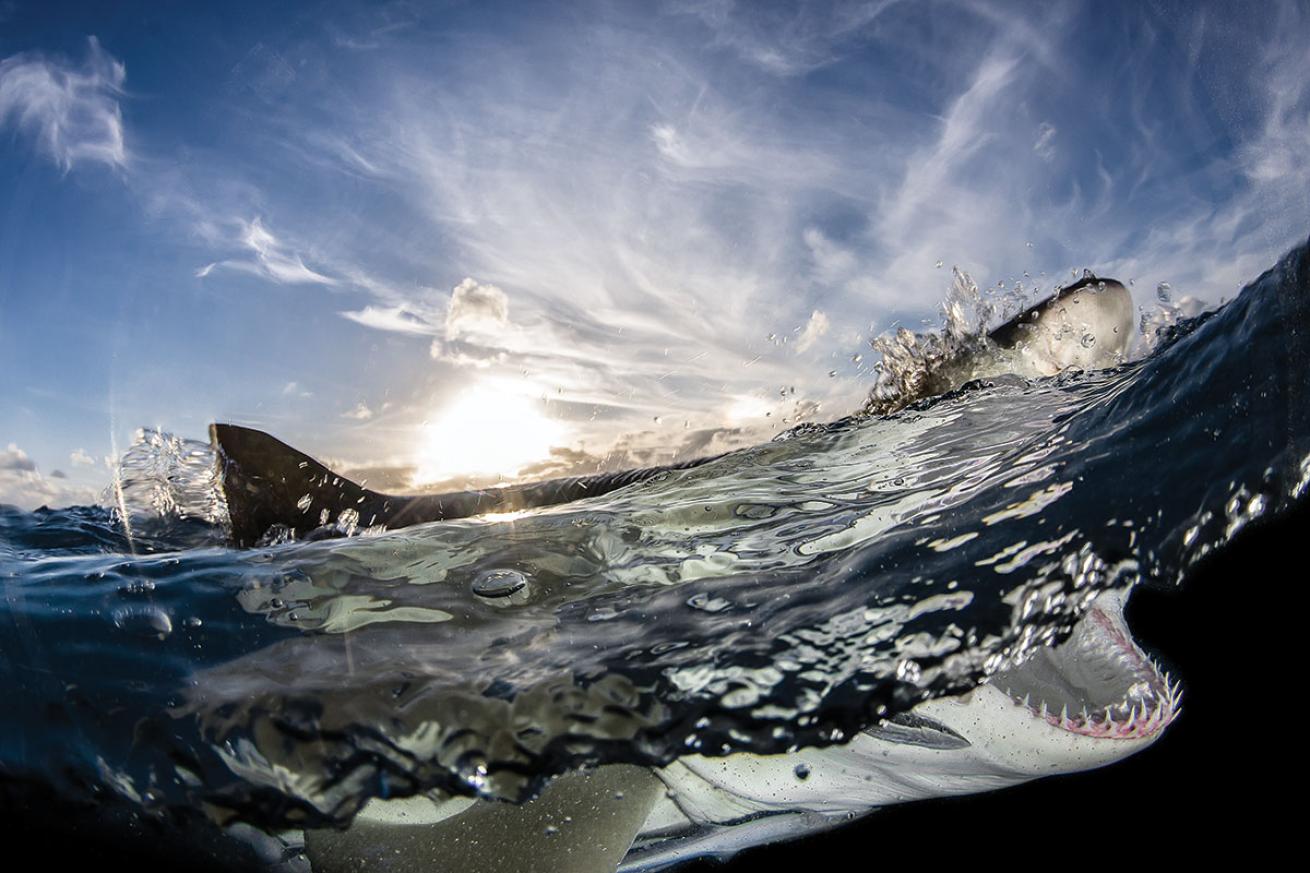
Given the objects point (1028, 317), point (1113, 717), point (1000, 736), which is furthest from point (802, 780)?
point (1028, 317)

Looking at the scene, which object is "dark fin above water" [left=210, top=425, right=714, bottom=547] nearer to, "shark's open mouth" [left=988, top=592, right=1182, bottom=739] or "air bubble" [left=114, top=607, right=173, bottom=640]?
"air bubble" [left=114, top=607, right=173, bottom=640]

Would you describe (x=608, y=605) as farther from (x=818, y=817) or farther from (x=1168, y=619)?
(x=1168, y=619)

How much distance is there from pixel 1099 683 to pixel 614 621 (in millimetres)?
2475

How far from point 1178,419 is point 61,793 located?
21.4 feet

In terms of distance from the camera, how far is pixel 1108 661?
11.3 ft

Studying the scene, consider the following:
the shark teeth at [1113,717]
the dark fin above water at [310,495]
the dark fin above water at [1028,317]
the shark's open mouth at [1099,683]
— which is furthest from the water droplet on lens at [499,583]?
the dark fin above water at [1028,317]

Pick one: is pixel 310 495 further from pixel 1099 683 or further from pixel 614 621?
pixel 1099 683

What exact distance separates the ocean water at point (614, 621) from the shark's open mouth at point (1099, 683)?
167 millimetres

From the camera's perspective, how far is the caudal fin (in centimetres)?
507

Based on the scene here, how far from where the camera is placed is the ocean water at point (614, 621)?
10.0ft

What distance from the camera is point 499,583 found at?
12.0 ft

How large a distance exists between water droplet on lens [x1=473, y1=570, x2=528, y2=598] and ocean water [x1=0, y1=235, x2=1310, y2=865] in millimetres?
24

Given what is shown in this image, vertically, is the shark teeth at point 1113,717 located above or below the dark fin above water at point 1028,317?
below

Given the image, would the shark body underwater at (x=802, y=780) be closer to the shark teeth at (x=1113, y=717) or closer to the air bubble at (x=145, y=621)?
the shark teeth at (x=1113, y=717)
